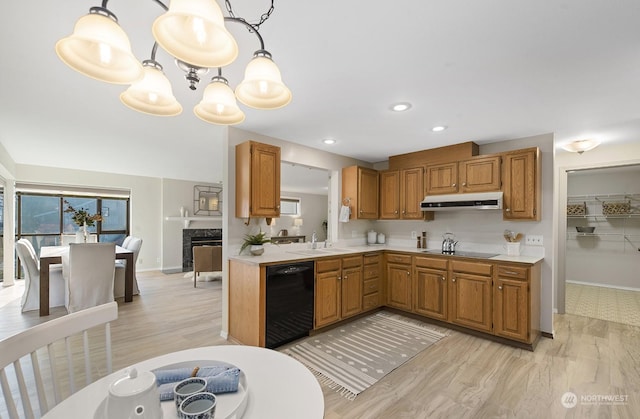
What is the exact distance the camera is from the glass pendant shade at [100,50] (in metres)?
0.98

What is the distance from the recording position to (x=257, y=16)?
1514mm

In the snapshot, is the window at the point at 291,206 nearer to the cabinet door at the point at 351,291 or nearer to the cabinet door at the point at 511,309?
the cabinet door at the point at 351,291

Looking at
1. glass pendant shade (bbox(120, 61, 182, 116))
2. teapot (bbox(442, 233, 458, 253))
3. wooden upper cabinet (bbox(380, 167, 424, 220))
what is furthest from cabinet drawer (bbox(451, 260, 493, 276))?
glass pendant shade (bbox(120, 61, 182, 116))

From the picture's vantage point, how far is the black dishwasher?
9.62ft

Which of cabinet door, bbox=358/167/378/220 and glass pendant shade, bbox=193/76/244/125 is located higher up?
glass pendant shade, bbox=193/76/244/125

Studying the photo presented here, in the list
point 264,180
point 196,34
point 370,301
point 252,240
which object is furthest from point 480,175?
point 196,34

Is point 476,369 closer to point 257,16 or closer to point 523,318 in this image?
point 523,318

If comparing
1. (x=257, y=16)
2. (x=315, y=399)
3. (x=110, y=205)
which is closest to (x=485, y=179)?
(x=257, y=16)

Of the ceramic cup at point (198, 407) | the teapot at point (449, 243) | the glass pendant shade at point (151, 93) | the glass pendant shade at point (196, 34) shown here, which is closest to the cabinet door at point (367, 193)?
the teapot at point (449, 243)

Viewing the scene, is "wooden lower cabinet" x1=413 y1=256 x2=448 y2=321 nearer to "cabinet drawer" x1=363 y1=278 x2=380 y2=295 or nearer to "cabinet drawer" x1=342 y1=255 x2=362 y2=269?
"cabinet drawer" x1=363 y1=278 x2=380 y2=295

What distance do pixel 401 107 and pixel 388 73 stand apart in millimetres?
655

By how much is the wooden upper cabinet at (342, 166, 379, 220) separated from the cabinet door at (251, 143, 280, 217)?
1442mm

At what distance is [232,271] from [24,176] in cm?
587

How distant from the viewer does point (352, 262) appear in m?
3.75
